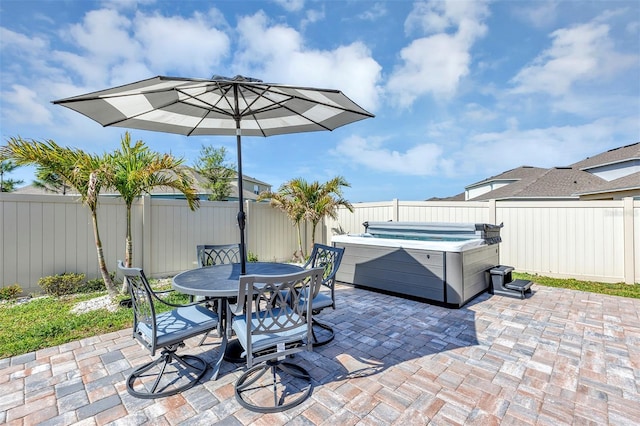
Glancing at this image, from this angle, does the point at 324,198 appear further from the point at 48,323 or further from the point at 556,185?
the point at 556,185

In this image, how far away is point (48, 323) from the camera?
11.6 feet

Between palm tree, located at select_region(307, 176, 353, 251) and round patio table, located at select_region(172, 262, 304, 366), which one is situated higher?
palm tree, located at select_region(307, 176, 353, 251)

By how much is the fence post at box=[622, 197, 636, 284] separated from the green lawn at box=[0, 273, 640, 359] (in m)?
0.73

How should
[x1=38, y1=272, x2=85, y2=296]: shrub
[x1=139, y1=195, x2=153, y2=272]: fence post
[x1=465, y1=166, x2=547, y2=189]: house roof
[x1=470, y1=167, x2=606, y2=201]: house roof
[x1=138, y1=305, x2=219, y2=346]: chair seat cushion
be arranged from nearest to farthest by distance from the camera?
[x1=138, y1=305, x2=219, y2=346]: chair seat cushion → [x1=38, y1=272, x2=85, y2=296]: shrub → [x1=139, y1=195, x2=153, y2=272]: fence post → [x1=470, y1=167, x2=606, y2=201]: house roof → [x1=465, y1=166, x2=547, y2=189]: house roof

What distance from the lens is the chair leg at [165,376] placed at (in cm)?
215

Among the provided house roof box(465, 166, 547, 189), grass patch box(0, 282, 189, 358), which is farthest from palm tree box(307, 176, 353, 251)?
house roof box(465, 166, 547, 189)

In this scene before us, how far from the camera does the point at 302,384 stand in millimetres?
2289

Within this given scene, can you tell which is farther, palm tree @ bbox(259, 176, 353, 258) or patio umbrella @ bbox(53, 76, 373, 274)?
palm tree @ bbox(259, 176, 353, 258)

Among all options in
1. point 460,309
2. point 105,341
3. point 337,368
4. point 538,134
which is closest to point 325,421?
point 337,368

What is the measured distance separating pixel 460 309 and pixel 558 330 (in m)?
1.09

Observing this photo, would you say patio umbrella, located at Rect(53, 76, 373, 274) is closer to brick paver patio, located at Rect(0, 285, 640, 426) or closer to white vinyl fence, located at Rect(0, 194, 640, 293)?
brick paver patio, located at Rect(0, 285, 640, 426)

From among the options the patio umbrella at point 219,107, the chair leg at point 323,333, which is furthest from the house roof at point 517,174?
the chair leg at point 323,333

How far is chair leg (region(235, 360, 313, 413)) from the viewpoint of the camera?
78.9 inches

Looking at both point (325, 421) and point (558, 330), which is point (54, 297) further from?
point (558, 330)
